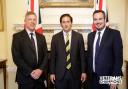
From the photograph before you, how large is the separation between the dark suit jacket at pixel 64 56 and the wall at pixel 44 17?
1.50m

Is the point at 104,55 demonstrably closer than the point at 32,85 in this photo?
Yes

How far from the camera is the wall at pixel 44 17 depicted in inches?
178

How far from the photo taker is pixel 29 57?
3066 mm

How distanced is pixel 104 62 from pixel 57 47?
26.7 inches

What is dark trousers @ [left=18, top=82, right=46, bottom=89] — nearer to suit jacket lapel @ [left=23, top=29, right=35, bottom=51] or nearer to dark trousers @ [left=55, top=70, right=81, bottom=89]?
dark trousers @ [left=55, top=70, right=81, bottom=89]

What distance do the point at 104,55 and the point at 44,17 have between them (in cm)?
208

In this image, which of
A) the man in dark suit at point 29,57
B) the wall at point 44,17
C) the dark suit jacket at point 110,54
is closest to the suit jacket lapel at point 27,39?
the man in dark suit at point 29,57

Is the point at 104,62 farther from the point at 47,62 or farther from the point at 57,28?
the point at 57,28

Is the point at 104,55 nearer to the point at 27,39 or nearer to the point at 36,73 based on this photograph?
the point at 36,73

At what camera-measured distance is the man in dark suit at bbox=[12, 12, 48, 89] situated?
3.05 metres

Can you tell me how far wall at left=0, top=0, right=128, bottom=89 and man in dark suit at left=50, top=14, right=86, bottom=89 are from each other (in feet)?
4.87

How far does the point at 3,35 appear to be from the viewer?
15.1 ft

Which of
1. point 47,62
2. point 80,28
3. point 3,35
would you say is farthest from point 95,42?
point 3,35

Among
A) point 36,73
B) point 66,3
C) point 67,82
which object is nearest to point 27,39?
point 36,73
